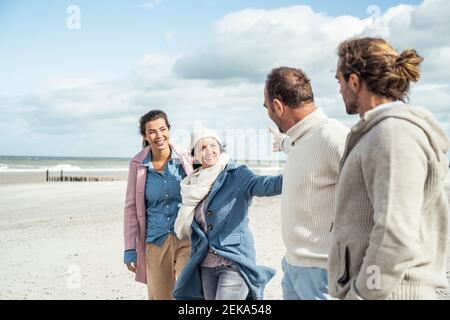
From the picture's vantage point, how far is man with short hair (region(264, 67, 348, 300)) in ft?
8.91

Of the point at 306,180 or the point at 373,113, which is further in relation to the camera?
the point at 306,180

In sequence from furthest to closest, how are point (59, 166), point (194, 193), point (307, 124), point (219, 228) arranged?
point (59, 166)
point (194, 193)
point (219, 228)
point (307, 124)

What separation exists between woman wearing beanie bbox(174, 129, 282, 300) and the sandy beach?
2.41 metres

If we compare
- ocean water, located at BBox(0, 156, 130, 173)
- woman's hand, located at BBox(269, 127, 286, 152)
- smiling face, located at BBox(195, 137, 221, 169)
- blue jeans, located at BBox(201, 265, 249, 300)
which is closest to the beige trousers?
blue jeans, located at BBox(201, 265, 249, 300)

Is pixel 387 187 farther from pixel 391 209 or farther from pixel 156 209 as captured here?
pixel 156 209

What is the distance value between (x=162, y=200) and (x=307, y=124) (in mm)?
1838

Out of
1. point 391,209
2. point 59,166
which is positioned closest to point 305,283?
point 391,209

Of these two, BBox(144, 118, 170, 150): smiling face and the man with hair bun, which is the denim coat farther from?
the man with hair bun

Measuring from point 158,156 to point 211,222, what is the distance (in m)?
1.05

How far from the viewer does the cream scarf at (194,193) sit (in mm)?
3863

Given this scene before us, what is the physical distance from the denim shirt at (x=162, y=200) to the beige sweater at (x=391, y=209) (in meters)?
2.38

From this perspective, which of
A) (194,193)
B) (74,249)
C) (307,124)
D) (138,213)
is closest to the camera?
(307,124)

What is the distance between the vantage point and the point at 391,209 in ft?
6.04
